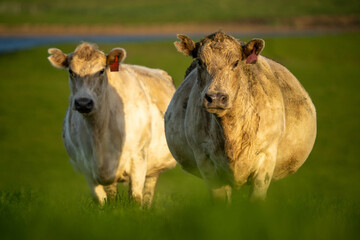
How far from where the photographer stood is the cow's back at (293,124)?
24.9 feet

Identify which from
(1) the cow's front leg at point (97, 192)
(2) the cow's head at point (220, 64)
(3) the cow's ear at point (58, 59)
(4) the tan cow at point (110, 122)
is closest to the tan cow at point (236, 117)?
(2) the cow's head at point (220, 64)

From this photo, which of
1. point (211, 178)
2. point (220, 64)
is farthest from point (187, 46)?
point (211, 178)

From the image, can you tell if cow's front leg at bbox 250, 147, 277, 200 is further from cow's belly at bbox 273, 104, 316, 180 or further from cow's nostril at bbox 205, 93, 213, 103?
cow's nostril at bbox 205, 93, 213, 103

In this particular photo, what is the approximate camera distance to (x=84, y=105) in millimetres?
8125

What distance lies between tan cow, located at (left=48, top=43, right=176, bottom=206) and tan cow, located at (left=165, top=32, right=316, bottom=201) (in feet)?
5.54

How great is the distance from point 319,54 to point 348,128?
A: 25083mm

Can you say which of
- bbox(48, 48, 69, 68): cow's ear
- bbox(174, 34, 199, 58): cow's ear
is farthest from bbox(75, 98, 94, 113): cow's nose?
bbox(174, 34, 199, 58): cow's ear

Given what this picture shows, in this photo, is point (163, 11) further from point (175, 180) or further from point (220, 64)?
point (220, 64)

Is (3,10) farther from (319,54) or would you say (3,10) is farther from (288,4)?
(319,54)

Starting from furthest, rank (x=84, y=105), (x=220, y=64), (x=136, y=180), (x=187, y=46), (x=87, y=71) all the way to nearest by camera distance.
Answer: (x=136, y=180)
(x=87, y=71)
(x=84, y=105)
(x=187, y=46)
(x=220, y=64)

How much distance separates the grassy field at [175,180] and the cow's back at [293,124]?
17.0 inches

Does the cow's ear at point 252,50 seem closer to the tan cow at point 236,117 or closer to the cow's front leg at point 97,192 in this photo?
the tan cow at point 236,117

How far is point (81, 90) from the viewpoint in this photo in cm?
838

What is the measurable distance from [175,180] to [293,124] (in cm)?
1303
